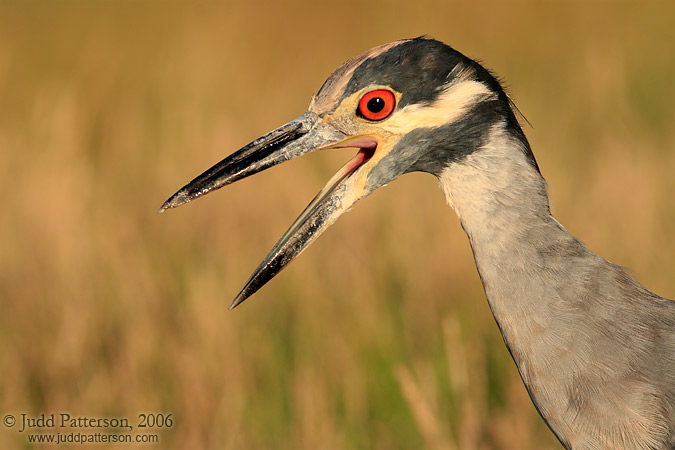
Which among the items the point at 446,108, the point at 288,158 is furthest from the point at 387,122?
the point at 288,158

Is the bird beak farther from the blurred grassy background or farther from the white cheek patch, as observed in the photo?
the blurred grassy background

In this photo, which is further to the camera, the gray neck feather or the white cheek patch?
the white cheek patch

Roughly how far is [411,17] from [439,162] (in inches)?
278

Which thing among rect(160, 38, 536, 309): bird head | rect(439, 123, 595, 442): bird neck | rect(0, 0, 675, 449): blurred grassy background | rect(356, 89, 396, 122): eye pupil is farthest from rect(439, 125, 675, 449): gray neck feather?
rect(0, 0, 675, 449): blurred grassy background

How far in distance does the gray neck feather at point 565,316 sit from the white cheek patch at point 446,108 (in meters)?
0.13

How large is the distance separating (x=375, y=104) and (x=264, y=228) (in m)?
3.25

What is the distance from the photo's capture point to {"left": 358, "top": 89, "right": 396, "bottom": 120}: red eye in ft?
8.98

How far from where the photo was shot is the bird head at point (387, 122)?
2709mm

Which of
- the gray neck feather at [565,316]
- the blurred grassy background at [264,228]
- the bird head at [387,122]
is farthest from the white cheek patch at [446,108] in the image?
the blurred grassy background at [264,228]

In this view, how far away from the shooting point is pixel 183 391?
4203 millimetres

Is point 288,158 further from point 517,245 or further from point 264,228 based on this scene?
point 264,228

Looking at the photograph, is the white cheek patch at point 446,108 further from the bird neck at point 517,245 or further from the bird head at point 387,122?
the bird neck at point 517,245

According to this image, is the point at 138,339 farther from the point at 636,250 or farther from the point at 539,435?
the point at 636,250

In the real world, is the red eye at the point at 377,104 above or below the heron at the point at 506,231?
above
